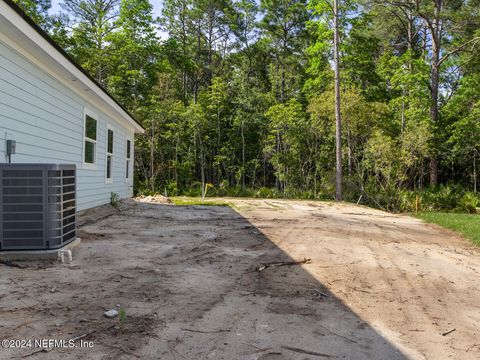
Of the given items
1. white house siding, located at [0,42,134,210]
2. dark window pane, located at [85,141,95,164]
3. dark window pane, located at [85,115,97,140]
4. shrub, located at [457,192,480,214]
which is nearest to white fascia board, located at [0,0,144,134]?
white house siding, located at [0,42,134,210]

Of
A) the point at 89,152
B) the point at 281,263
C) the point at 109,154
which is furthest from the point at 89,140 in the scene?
the point at 281,263

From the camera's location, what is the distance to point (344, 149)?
718 inches

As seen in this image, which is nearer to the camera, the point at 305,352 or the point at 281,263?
the point at 305,352

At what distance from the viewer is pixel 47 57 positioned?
562cm

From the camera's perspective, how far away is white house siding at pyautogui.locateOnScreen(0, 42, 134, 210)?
4.83m

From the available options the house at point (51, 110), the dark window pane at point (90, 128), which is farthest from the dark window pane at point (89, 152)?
the dark window pane at point (90, 128)

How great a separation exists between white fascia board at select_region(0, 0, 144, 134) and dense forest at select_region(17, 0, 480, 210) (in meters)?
10.1

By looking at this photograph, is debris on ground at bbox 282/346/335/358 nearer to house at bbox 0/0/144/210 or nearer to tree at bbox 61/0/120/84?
house at bbox 0/0/144/210

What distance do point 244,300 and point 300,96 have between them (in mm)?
22317

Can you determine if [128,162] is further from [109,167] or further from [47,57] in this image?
[47,57]

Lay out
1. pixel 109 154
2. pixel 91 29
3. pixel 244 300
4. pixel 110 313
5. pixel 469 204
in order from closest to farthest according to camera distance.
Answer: pixel 110 313 < pixel 244 300 < pixel 109 154 < pixel 469 204 < pixel 91 29

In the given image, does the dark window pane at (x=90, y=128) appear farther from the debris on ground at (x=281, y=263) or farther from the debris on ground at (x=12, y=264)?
the debris on ground at (x=281, y=263)

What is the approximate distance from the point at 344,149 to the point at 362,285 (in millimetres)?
15467

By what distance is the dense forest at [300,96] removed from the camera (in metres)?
17.6
